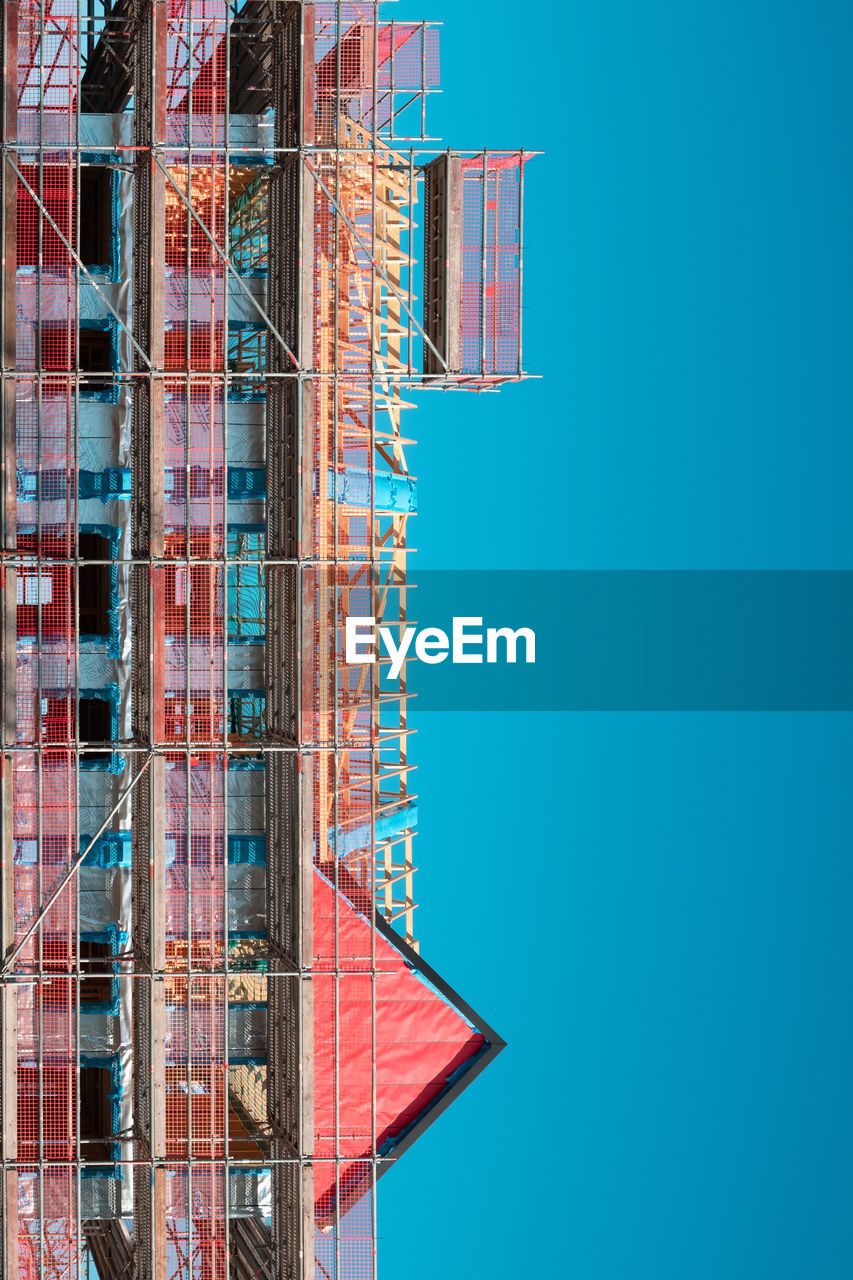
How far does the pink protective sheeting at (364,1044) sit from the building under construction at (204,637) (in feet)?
0.21

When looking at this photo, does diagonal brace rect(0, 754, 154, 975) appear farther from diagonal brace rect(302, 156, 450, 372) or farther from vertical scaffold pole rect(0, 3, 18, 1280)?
diagonal brace rect(302, 156, 450, 372)

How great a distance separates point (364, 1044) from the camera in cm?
2755

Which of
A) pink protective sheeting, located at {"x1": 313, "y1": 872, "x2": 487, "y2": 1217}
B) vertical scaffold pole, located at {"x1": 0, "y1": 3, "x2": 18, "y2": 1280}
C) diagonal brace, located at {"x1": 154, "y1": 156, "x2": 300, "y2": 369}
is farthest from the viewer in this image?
pink protective sheeting, located at {"x1": 313, "y1": 872, "x2": 487, "y2": 1217}

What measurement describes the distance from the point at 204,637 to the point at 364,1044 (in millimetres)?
8715

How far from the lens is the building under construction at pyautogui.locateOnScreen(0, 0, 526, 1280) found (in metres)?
26.5

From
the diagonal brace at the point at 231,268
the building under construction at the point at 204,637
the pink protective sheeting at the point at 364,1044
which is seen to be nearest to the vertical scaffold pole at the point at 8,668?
the building under construction at the point at 204,637

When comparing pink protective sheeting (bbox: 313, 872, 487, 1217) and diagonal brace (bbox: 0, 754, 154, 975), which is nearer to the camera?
diagonal brace (bbox: 0, 754, 154, 975)

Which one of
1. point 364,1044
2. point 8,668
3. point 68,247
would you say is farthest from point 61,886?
point 68,247

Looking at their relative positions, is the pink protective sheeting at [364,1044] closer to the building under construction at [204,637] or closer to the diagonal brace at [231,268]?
the building under construction at [204,637]

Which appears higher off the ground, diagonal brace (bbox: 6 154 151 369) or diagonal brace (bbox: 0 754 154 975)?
diagonal brace (bbox: 6 154 151 369)

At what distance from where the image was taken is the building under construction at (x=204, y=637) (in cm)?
2648

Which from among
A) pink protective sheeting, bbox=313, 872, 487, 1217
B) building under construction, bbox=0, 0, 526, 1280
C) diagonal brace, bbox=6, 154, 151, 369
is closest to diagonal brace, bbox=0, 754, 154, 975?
building under construction, bbox=0, 0, 526, 1280

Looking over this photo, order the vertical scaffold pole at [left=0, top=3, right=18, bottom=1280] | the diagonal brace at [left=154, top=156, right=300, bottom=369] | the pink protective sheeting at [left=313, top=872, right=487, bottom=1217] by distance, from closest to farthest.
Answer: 1. the diagonal brace at [left=154, top=156, right=300, bottom=369]
2. the vertical scaffold pole at [left=0, top=3, right=18, bottom=1280]
3. the pink protective sheeting at [left=313, top=872, right=487, bottom=1217]

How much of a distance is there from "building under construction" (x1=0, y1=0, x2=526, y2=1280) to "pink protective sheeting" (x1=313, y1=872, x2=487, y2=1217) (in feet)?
0.21
